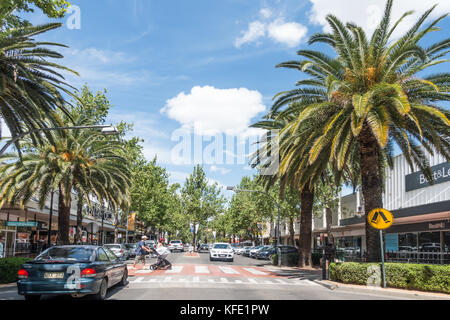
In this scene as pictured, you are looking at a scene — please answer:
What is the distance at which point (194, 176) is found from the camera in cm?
7800

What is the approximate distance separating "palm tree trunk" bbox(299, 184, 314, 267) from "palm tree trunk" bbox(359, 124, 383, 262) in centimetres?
984

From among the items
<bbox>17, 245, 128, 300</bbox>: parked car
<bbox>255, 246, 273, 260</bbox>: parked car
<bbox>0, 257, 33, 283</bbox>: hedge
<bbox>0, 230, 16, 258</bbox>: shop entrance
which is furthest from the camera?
<bbox>255, 246, 273, 260</bbox>: parked car

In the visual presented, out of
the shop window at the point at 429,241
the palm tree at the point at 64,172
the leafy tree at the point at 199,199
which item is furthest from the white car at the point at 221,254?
the leafy tree at the point at 199,199

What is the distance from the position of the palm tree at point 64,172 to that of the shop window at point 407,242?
21.2 m

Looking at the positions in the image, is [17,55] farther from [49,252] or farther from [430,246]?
[430,246]

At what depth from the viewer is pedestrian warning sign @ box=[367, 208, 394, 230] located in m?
15.6

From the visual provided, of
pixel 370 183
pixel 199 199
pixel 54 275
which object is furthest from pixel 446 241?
pixel 199 199

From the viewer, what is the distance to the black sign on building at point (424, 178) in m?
26.6

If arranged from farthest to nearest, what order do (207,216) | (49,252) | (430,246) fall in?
(207,216) → (430,246) → (49,252)

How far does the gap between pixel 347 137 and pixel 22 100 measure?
12.6 metres

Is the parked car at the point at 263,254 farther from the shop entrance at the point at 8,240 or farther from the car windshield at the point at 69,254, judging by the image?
the car windshield at the point at 69,254

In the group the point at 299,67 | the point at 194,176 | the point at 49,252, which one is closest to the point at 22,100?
the point at 49,252

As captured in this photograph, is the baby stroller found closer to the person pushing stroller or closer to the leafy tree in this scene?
the person pushing stroller

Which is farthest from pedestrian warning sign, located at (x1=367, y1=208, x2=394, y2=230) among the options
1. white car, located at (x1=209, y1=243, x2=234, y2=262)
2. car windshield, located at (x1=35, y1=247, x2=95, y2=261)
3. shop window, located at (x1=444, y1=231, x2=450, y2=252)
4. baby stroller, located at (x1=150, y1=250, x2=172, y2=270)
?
white car, located at (x1=209, y1=243, x2=234, y2=262)
